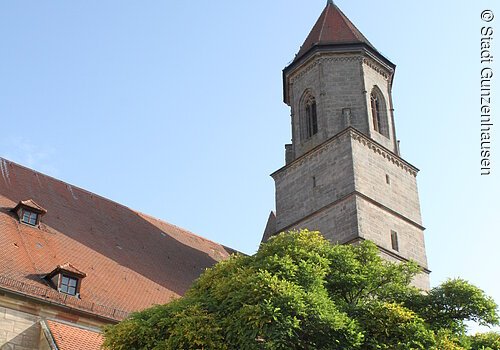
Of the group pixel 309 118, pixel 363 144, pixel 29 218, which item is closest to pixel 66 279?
pixel 29 218

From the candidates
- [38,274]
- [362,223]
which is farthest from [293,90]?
[38,274]

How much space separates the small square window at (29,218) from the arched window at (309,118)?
923cm

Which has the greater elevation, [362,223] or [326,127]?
[326,127]

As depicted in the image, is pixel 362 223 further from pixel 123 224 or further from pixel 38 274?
pixel 38 274

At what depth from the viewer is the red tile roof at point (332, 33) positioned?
2161cm

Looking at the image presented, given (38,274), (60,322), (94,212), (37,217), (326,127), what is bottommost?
(60,322)

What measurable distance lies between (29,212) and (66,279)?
7.59 ft

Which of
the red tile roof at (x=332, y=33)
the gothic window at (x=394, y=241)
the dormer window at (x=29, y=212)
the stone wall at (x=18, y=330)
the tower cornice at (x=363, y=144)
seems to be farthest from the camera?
the red tile roof at (x=332, y=33)

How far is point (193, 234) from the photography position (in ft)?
67.8

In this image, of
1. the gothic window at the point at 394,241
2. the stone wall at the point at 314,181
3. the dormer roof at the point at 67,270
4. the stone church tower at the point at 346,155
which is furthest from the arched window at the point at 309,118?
the dormer roof at the point at 67,270

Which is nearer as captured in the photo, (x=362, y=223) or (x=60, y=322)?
(x=60, y=322)

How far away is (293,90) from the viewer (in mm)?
22125

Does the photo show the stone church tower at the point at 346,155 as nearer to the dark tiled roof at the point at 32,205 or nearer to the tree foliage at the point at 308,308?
the tree foliage at the point at 308,308

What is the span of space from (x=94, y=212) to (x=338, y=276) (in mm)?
8612
